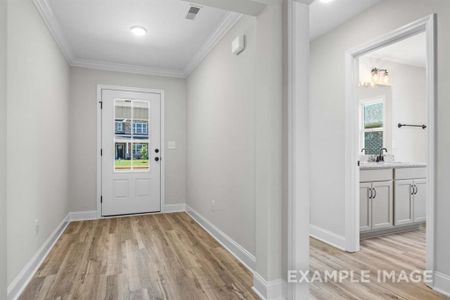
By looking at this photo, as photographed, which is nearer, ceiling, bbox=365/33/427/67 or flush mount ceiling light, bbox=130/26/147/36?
flush mount ceiling light, bbox=130/26/147/36

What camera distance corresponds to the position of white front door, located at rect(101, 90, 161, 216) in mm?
4160

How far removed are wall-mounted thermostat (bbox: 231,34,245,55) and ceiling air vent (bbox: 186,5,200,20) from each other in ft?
1.62

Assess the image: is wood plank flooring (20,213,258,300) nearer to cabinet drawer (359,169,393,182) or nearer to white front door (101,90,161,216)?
white front door (101,90,161,216)

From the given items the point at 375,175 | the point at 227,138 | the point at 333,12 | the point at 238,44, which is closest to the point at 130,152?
the point at 227,138

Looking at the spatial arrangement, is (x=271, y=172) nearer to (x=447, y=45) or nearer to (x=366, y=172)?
(x=447, y=45)

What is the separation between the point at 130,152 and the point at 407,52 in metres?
4.58

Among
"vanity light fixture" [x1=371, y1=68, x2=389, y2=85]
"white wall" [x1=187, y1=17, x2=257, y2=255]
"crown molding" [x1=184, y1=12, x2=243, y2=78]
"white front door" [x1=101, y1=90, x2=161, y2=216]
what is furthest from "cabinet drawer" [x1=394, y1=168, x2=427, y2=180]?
"white front door" [x1=101, y1=90, x2=161, y2=216]

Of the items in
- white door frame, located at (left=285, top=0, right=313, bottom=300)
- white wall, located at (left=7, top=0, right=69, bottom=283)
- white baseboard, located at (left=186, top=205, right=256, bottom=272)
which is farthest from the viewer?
white baseboard, located at (left=186, top=205, right=256, bottom=272)

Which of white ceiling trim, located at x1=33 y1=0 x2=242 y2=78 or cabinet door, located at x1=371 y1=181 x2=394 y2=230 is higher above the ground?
white ceiling trim, located at x1=33 y1=0 x2=242 y2=78

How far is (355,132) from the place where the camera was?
2748mm

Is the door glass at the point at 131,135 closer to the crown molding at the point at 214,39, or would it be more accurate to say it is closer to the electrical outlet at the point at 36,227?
the crown molding at the point at 214,39

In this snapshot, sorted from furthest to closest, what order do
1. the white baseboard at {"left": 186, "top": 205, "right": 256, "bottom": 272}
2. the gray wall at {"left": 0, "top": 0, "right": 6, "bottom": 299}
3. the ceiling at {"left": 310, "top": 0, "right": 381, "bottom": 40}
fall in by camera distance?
the ceiling at {"left": 310, "top": 0, "right": 381, "bottom": 40} → the white baseboard at {"left": 186, "top": 205, "right": 256, "bottom": 272} → the gray wall at {"left": 0, "top": 0, "right": 6, "bottom": 299}

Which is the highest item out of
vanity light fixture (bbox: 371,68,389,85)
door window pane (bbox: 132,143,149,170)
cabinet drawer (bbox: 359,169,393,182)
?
vanity light fixture (bbox: 371,68,389,85)

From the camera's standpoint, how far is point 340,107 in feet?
9.38
